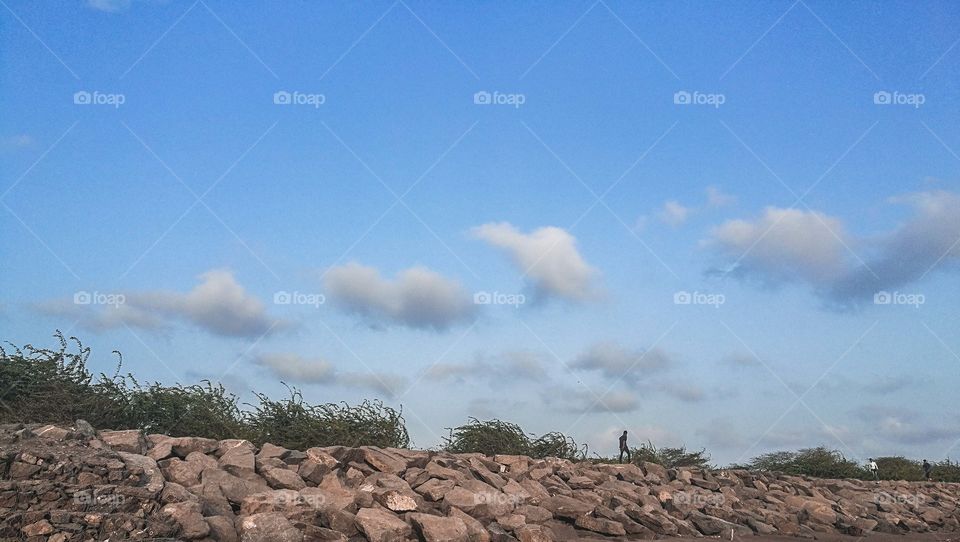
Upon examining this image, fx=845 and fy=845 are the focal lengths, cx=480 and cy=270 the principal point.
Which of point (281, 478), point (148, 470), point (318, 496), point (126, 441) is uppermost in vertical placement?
point (126, 441)

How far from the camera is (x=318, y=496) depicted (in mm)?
13641

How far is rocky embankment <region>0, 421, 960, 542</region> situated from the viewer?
11953mm

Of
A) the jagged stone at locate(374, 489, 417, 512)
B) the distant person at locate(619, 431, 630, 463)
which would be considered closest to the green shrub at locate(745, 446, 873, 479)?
the distant person at locate(619, 431, 630, 463)

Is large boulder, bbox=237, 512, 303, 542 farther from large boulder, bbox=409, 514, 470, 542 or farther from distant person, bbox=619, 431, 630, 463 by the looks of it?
distant person, bbox=619, 431, 630, 463

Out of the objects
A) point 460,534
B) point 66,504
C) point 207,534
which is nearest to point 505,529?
point 460,534

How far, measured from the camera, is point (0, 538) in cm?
1129

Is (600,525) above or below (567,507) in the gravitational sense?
below

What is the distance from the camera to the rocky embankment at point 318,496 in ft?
39.2

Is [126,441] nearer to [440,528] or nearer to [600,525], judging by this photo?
[440,528]

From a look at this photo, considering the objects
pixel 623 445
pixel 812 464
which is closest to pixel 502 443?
pixel 623 445

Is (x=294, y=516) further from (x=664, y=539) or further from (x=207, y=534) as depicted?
(x=664, y=539)

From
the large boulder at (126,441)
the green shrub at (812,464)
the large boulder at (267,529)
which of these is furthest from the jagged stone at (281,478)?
the green shrub at (812,464)

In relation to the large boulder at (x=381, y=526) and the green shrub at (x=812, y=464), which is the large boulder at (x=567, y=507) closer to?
the large boulder at (x=381, y=526)

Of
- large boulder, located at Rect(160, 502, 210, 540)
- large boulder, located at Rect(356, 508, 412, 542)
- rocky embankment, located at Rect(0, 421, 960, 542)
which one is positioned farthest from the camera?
large boulder, located at Rect(356, 508, 412, 542)
